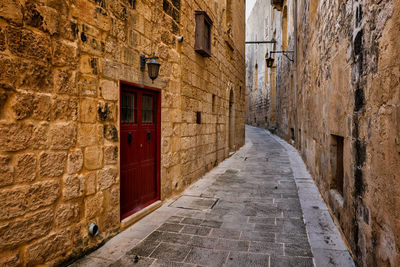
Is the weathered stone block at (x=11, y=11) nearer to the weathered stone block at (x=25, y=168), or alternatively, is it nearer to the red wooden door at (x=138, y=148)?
the weathered stone block at (x=25, y=168)

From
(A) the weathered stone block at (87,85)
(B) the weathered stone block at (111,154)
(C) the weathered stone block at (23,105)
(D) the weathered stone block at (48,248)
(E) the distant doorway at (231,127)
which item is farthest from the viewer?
(E) the distant doorway at (231,127)

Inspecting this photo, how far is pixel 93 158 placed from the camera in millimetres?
3033

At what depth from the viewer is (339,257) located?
9.19 feet

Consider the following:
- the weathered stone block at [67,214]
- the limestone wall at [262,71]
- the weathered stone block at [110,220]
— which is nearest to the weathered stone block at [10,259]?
the weathered stone block at [67,214]

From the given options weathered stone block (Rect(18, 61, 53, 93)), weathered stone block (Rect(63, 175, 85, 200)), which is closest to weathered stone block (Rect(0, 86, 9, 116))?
weathered stone block (Rect(18, 61, 53, 93))

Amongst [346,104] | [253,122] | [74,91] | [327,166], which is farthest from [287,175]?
[253,122]

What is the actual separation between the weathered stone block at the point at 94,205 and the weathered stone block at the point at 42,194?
437 millimetres

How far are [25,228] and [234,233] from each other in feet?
7.38

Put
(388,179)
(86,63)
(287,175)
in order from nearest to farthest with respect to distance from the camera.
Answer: (388,179) → (86,63) → (287,175)

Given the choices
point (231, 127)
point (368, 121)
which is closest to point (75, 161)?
point (368, 121)

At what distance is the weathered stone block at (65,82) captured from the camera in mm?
2584

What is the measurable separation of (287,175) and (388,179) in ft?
16.6

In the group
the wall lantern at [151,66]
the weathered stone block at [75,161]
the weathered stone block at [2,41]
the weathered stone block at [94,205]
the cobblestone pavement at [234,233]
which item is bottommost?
the cobblestone pavement at [234,233]

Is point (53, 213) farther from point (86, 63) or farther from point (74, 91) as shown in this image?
point (86, 63)
